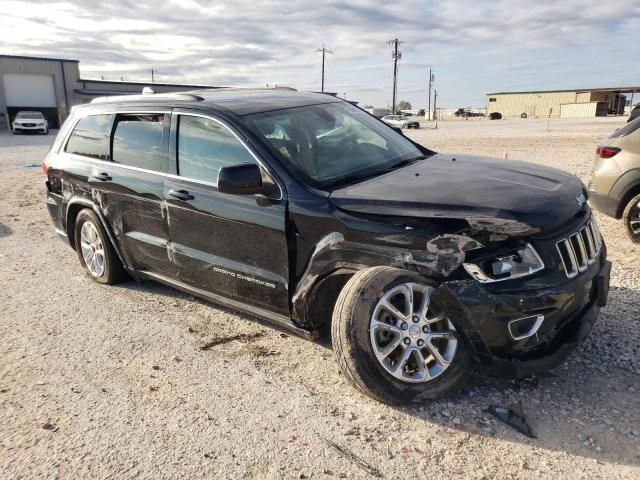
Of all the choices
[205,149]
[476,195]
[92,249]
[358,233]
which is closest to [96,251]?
[92,249]

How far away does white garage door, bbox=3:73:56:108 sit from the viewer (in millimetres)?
45031

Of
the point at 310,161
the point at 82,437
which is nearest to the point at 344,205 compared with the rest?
the point at 310,161

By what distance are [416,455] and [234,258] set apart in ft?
6.03

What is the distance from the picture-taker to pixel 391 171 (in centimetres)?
381

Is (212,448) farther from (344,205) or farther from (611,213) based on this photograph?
(611,213)

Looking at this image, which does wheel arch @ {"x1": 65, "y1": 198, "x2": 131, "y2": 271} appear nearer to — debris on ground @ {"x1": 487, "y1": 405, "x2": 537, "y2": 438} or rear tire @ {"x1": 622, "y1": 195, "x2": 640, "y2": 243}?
debris on ground @ {"x1": 487, "y1": 405, "x2": 537, "y2": 438}

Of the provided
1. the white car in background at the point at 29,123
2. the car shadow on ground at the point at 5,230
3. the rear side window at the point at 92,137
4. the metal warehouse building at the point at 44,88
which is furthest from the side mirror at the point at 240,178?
the metal warehouse building at the point at 44,88

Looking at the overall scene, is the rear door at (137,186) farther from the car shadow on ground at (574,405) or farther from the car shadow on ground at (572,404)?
the car shadow on ground at (574,405)

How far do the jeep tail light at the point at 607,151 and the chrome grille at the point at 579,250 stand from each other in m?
3.17

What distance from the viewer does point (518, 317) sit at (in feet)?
9.22

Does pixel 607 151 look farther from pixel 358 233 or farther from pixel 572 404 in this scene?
pixel 358 233

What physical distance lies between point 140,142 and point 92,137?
3.10 feet

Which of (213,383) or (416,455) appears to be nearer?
(416,455)


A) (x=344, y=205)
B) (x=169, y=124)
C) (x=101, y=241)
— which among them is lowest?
(x=101, y=241)
